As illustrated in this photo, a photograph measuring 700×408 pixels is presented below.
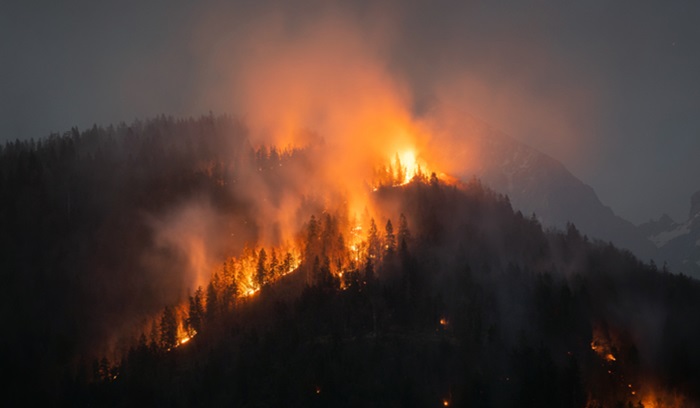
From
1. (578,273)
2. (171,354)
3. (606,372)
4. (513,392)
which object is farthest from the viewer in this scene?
(578,273)

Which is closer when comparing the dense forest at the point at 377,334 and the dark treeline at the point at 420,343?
the dark treeline at the point at 420,343

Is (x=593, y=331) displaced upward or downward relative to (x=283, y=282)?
downward

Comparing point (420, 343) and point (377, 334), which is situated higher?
point (377, 334)

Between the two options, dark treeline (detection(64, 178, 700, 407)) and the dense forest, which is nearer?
dark treeline (detection(64, 178, 700, 407))

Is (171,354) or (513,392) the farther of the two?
(171,354)

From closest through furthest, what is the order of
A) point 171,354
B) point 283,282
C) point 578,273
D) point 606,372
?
point 606,372
point 171,354
point 283,282
point 578,273

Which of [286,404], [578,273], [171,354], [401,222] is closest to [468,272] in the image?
[401,222]

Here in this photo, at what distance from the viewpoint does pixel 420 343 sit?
147 meters

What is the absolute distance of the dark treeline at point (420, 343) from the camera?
138750 mm

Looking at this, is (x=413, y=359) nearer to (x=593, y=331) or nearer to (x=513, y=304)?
(x=513, y=304)

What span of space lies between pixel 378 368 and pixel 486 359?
78.1 ft

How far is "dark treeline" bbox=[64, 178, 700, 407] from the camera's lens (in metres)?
139

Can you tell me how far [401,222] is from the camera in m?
193

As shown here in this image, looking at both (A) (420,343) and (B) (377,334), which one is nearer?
(A) (420,343)
